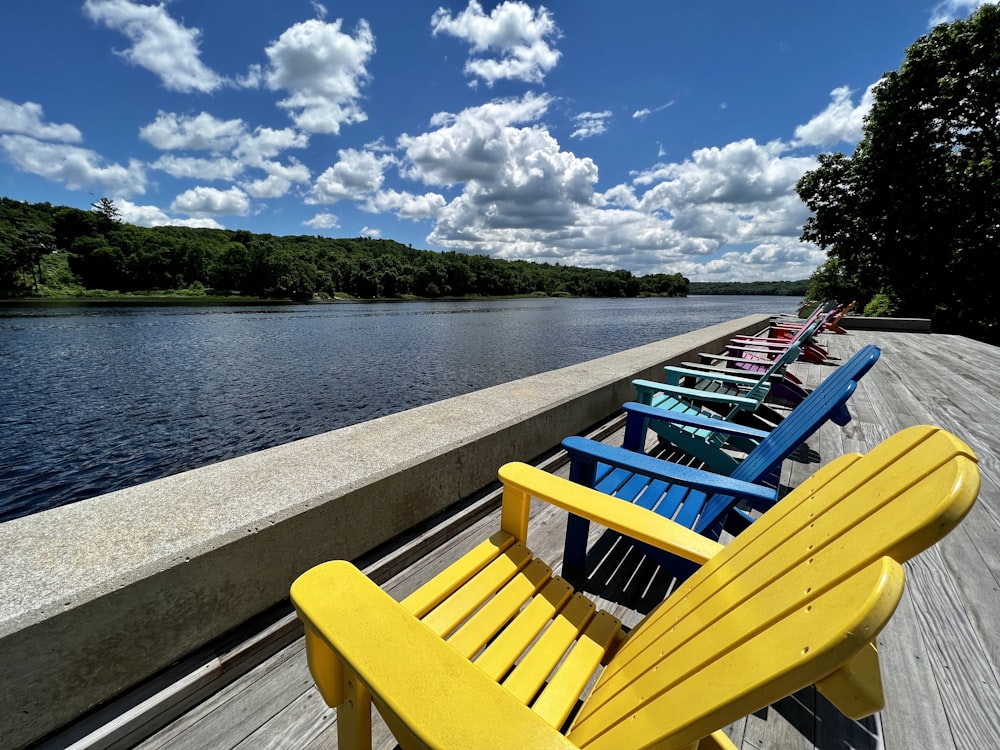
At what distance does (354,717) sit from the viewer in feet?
3.43

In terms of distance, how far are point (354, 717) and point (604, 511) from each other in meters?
0.93

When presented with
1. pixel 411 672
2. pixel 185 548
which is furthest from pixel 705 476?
pixel 185 548

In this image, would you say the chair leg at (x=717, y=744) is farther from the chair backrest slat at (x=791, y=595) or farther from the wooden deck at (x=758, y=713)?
the wooden deck at (x=758, y=713)

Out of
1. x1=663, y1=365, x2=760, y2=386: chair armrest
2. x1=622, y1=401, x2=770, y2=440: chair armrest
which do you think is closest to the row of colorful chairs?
x1=622, y1=401, x2=770, y2=440: chair armrest

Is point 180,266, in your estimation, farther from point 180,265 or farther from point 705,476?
point 705,476

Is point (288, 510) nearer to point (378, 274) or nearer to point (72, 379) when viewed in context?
point (72, 379)

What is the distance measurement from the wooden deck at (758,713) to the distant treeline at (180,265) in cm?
7658

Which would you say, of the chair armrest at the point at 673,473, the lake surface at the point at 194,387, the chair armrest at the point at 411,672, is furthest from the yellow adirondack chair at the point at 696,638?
the lake surface at the point at 194,387

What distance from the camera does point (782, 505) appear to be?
1260 millimetres

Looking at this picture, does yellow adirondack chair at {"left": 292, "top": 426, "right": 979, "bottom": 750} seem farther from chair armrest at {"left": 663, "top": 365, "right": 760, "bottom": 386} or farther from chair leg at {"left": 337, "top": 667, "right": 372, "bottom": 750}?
chair armrest at {"left": 663, "top": 365, "right": 760, "bottom": 386}

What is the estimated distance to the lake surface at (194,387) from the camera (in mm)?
7895

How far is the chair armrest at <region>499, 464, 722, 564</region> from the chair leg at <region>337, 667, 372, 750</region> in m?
0.75

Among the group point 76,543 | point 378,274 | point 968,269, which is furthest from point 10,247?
point 968,269

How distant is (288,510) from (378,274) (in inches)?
3295
